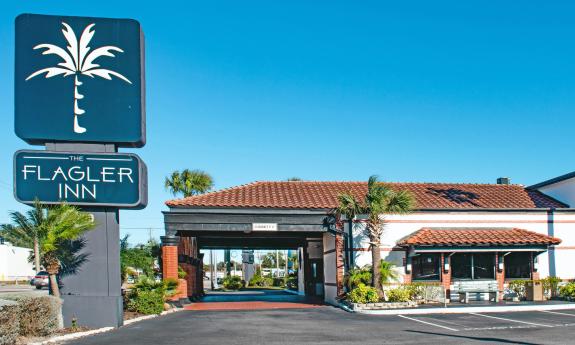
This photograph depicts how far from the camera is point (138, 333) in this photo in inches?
582

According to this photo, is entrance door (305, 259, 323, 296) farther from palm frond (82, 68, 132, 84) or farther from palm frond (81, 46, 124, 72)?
palm frond (81, 46, 124, 72)

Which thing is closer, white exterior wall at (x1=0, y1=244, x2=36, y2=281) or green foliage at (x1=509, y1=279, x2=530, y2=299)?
green foliage at (x1=509, y1=279, x2=530, y2=299)

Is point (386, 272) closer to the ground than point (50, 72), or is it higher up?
closer to the ground

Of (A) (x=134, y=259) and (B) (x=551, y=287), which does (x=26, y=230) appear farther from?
(B) (x=551, y=287)

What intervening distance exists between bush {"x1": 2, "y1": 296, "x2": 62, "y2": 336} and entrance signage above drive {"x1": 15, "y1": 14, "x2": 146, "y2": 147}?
186 inches

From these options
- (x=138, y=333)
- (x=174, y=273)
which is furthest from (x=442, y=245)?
(x=138, y=333)

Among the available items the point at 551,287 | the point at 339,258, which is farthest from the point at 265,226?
the point at 551,287

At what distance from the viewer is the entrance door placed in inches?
1218

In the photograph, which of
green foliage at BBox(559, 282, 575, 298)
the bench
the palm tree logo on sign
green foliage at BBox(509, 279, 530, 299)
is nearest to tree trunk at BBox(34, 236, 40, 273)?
the palm tree logo on sign

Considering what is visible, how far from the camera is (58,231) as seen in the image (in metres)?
15.1

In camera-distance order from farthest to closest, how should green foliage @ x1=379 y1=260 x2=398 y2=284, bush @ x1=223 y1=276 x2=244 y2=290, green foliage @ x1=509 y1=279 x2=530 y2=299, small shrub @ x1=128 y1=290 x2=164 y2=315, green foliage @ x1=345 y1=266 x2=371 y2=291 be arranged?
bush @ x1=223 y1=276 x2=244 y2=290 → green foliage @ x1=509 y1=279 x2=530 y2=299 → green foliage @ x1=345 y1=266 x2=371 y2=291 → green foliage @ x1=379 y1=260 x2=398 y2=284 → small shrub @ x1=128 y1=290 x2=164 y2=315

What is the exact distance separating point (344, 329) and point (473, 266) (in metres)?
11.3

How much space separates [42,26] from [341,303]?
49.0 feet

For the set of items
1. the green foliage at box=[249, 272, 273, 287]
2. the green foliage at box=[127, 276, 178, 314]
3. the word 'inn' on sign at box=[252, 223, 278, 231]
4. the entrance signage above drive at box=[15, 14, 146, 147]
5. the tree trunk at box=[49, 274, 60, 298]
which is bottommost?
the green foliage at box=[249, 272, 273, 287]
